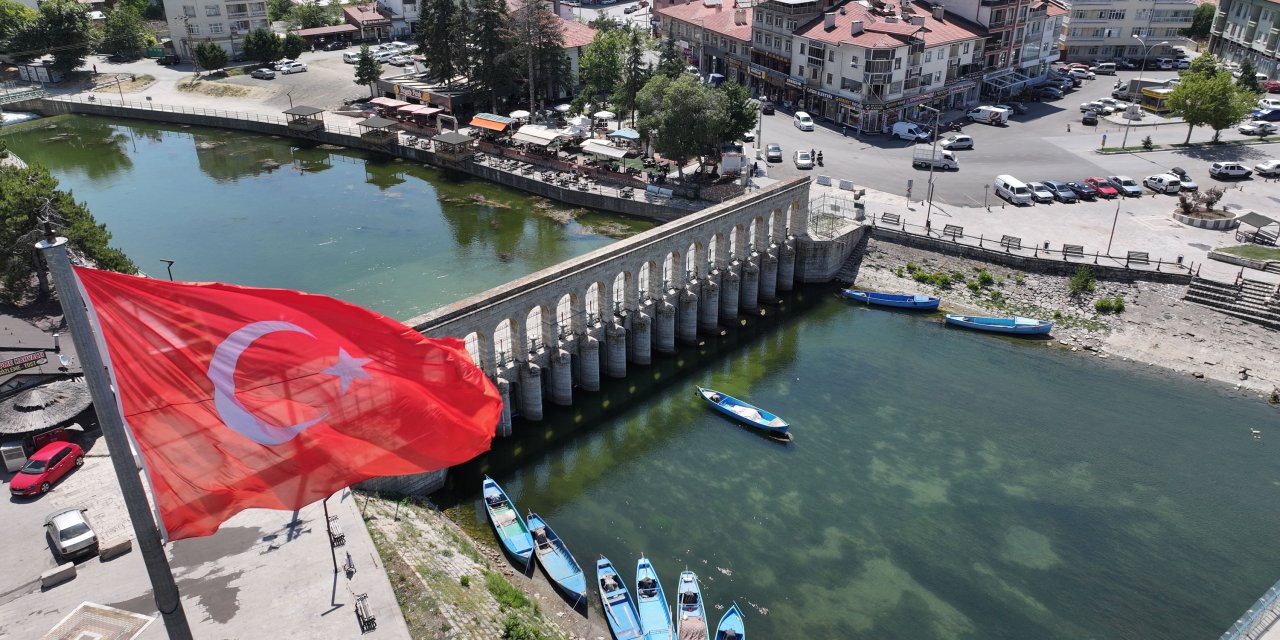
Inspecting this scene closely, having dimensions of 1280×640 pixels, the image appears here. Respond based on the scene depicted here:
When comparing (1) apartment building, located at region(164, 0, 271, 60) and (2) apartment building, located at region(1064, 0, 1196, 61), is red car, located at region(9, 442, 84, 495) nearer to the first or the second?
(1) apartment building, located at region(164, 0, 271, 60)

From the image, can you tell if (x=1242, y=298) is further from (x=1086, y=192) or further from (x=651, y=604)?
(x=651, y=604)

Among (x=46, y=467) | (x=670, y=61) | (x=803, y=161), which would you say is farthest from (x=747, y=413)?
(x=670, y=61)

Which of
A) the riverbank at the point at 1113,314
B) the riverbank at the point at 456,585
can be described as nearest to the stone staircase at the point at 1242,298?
the riverbank at the point at 1113,314

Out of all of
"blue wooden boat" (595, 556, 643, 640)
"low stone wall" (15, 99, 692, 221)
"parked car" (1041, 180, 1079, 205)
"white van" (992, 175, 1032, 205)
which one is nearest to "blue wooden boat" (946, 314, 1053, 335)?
"white van" (992, 175, 1032, 205)

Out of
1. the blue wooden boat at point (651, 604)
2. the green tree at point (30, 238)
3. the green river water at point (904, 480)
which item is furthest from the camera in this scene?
the green tree at point (30, 238)

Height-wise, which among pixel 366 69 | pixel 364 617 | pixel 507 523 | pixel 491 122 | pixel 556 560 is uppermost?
pixel 366 69

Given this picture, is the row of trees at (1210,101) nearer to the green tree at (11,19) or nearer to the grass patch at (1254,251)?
the grass patch at (1254,251)
